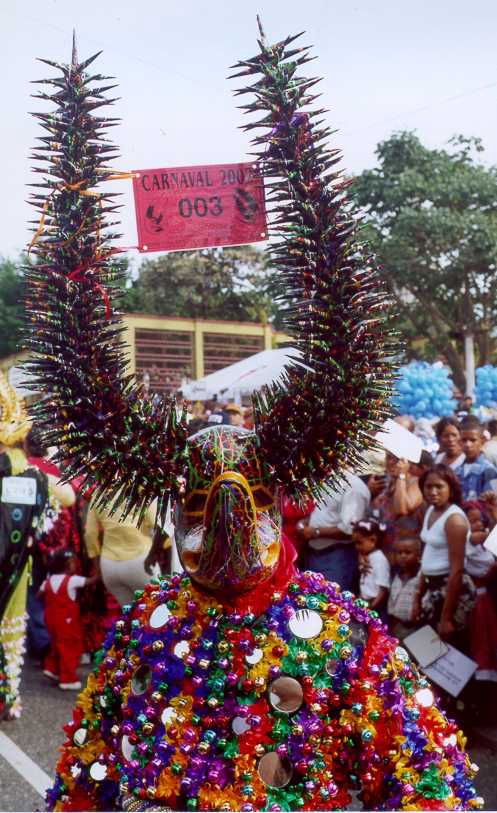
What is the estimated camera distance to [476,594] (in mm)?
4824

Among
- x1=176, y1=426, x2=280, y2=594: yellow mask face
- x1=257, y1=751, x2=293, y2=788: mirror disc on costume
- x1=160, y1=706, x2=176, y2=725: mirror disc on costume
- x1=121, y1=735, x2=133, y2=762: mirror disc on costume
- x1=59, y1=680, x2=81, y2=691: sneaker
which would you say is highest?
x1=176, y1=426, x2=280, y2=594: yellow mask face

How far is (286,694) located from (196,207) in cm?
100

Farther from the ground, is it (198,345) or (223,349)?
(198,345)

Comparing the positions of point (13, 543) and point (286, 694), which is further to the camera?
point (13, 543)

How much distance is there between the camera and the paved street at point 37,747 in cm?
399

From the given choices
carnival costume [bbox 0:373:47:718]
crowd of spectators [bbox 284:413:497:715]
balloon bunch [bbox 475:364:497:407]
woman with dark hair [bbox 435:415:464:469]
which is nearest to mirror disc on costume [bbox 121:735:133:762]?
crowd of spectators [bbox 284:413:497:715]

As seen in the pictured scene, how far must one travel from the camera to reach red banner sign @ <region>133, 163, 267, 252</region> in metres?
1.71

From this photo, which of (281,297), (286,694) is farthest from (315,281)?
(286,694)

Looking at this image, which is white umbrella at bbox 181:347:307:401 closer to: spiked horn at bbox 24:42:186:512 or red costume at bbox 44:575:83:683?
red costume at bbox 44:575:83:683

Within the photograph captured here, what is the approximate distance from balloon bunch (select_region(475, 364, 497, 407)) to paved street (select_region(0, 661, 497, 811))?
5897 millimetres

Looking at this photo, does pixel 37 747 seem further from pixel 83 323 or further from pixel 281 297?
pixel 281 297

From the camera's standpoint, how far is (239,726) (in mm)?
1659

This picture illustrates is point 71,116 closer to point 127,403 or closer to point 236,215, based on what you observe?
point 236,215

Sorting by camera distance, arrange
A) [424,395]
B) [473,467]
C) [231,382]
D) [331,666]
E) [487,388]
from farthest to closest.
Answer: [231,382]
[487,388]
[424,395]
[473,467]
[331,666]
